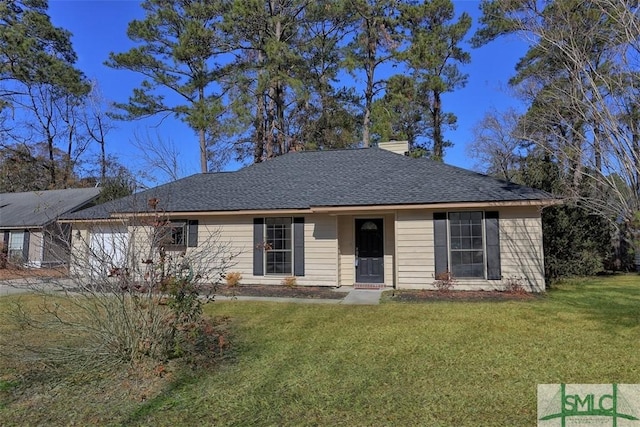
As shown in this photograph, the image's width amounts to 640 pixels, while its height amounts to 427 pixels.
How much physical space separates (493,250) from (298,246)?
538 cm

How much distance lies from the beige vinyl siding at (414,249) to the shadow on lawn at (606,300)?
120 inches

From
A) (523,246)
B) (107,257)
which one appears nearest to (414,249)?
(523,246)

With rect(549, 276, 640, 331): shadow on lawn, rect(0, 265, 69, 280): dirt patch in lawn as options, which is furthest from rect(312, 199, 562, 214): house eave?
rect(0, 265, 69, 280): dirt patch in lawn

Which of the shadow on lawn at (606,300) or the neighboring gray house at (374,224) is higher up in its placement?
the neighboring gray house at (374,224)

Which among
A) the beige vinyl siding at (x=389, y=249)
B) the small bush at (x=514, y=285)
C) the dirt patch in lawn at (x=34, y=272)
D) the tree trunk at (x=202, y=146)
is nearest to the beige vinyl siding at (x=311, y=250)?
the beige vinyl siding at (x=389, y=249)

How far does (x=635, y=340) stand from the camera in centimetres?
590

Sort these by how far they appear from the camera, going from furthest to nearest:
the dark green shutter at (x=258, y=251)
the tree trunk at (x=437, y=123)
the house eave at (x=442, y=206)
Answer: the tree trunk at (x=437, y=123) → the dark green shutter at (x=258, y=251) → the house eave at (x=442, y=206)

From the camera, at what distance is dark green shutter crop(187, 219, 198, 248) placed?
12.8 m

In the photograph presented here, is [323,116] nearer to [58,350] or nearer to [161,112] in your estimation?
[161,112]

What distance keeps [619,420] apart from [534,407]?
0.66 meters

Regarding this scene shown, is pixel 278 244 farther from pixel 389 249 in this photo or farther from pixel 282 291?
pixel 389 249

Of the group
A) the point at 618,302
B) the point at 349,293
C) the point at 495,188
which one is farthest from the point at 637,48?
the point at 349,293
